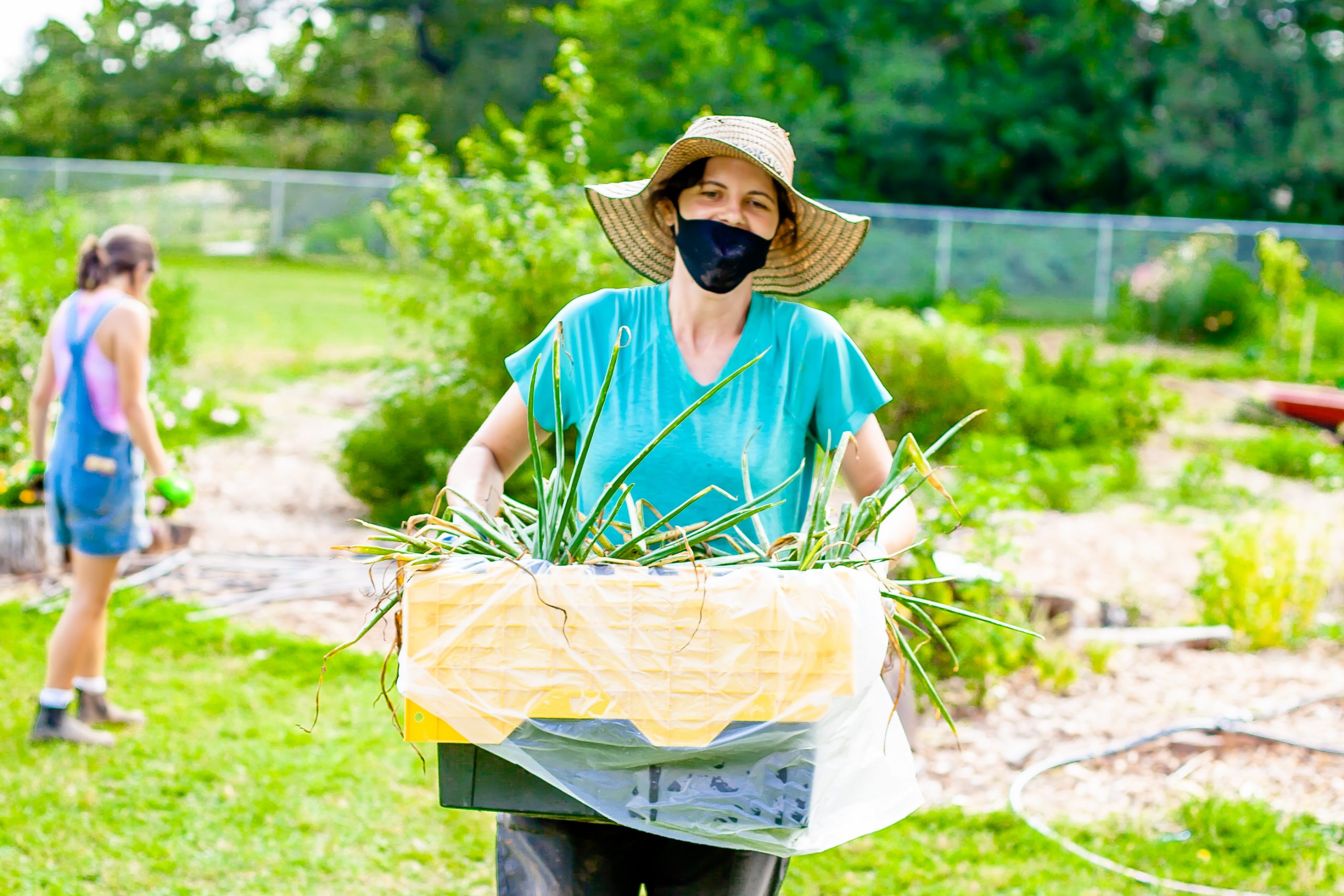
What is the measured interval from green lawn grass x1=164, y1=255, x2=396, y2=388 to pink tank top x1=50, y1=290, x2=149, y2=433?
2.40 metres

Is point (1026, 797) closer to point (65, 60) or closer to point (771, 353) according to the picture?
point (771, 353)

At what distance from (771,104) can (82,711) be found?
2055 centimetres

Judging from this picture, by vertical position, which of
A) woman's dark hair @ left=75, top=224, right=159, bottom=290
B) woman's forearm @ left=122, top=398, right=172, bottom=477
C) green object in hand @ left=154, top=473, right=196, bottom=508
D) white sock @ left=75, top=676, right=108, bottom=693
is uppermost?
woman's dark hair @ left=75, top=224, right=159, bottom=290

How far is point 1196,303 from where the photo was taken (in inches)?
666

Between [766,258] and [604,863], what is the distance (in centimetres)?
110

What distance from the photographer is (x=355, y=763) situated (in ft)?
14.1

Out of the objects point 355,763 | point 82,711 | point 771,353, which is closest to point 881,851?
point 355,763

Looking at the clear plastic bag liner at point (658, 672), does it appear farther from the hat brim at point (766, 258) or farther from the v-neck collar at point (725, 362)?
the hat brim at point (766, 258)

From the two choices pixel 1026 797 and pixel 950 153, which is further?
pixel 950 153

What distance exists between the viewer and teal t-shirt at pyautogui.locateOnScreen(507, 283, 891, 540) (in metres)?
2.14

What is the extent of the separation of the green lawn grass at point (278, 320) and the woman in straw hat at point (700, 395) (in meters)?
4.73

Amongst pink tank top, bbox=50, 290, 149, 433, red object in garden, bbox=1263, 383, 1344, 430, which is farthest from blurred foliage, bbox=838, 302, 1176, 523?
pink tank top, bbox=50, 290, 149, 433

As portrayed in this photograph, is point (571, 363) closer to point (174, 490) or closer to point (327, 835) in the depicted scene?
point (327, 835)

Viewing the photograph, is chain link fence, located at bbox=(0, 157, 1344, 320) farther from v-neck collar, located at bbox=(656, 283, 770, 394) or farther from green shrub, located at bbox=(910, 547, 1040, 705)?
v-neck collar, located at bbox=(656, 283, 770, 394)
